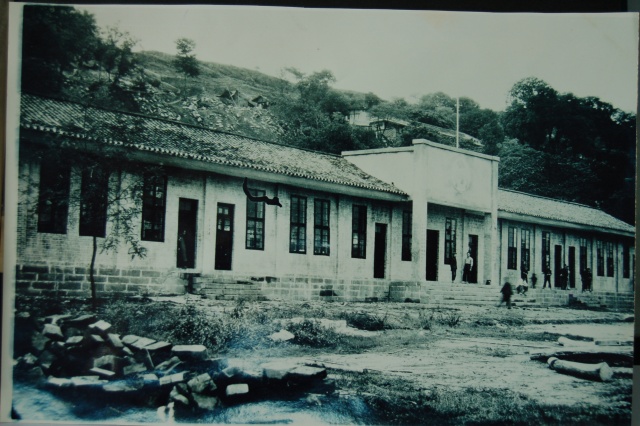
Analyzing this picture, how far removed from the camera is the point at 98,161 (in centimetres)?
1020

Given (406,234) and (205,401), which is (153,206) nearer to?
(205,401)

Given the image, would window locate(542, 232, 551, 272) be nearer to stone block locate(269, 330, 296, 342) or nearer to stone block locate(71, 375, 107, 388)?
stone block locate(269, 330, 296, 342)

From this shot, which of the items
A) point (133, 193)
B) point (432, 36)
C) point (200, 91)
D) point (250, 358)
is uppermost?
point (432, 36)

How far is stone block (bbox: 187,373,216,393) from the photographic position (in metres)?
9.89

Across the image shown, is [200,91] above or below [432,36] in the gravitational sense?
below

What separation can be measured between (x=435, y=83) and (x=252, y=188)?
10.1 feet

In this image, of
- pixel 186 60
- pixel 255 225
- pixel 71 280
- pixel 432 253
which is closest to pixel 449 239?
pixel 432 253

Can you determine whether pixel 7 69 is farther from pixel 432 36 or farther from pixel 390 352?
pixel 390 352

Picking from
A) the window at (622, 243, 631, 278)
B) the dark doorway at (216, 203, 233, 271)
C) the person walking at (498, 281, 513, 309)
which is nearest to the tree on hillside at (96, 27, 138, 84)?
the dark doorway at (216, 203, 233, 271)

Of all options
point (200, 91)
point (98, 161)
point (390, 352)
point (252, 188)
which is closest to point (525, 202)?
point (390, 352)

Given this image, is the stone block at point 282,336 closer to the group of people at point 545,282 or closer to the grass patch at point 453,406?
the grass patch at point 453,406

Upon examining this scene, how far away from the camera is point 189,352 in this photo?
1003 cm

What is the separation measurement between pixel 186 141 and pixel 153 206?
3.57 feet

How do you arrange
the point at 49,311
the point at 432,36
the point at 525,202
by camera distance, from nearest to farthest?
the point at 49,311
the point at 432,36
the point at 525,202
